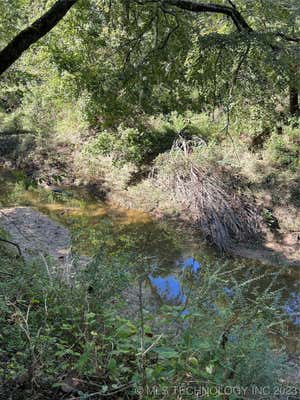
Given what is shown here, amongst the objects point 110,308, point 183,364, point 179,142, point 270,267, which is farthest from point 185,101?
point 183,364

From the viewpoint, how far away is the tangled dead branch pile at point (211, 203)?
26.1 ft

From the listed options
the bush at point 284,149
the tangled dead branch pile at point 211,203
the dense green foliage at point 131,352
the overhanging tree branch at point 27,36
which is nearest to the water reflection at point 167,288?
the tangled dead branch pile at point 211,203

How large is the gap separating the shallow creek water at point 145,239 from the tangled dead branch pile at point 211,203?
37 centimetres

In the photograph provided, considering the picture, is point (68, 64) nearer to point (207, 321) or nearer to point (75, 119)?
point (75, 119)

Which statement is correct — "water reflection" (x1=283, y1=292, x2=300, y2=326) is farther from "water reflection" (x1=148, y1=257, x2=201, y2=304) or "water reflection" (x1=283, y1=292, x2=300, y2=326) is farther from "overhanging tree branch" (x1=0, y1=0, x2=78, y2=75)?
"overhanging tree branch" (x1=0, y1=0, x2=78, y2=75)

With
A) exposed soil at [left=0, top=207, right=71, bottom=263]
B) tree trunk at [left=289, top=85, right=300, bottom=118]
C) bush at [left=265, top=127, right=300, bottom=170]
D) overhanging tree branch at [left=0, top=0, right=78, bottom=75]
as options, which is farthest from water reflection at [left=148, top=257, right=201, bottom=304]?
tree trunk at [left=289, top=85, right=300, bottom=118]

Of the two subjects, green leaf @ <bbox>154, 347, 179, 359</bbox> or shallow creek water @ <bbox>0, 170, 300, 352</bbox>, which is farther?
shallow creek water @ <bbox>0, 170, 300, 352</bbox>

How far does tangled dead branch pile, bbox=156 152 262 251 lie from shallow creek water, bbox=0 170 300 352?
373mm

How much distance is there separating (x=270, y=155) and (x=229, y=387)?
809cm

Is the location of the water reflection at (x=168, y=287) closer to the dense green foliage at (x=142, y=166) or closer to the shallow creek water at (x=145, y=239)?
the shallow creek water at (x=145, y=239)

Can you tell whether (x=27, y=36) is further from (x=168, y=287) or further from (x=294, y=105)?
(x=294, y=105)

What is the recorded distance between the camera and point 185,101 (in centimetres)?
1055

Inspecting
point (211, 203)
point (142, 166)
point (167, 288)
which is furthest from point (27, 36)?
point (142, 166)

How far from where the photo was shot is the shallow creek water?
5766 mm
